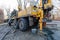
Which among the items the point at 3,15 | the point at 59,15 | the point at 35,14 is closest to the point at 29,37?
the point at 35,14

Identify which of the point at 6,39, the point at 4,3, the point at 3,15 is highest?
the point at 4,3

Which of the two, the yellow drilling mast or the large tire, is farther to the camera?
the large tire

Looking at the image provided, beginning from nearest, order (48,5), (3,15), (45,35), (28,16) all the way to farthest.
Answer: (45,35) < (48,5) < (28,16) < (3,15)

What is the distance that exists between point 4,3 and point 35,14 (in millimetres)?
10181

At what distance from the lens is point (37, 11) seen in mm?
10055

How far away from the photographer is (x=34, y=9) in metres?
10.3

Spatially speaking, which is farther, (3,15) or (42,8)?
(3,15)

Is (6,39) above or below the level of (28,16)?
below

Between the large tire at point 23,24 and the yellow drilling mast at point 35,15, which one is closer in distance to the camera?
the yellow drilling mast at point 35,15

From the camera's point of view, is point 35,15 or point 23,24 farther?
point 23,24

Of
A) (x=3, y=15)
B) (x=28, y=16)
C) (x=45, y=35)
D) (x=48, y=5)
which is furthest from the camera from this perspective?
(x=3, y=15)

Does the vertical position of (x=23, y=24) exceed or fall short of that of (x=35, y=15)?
it falls short

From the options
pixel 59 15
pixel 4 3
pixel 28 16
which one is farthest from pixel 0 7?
pixel 28 16

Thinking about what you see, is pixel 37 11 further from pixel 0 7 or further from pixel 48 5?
pixel 0 7
